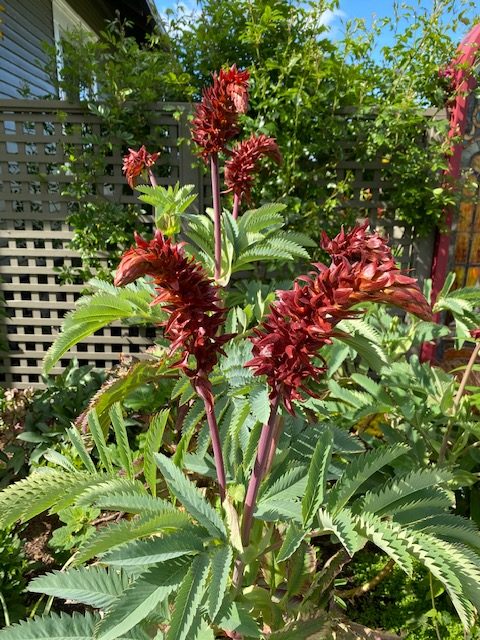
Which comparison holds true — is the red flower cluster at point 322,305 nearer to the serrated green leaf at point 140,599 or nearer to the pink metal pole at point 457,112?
the serrated green leaf at point 140,599

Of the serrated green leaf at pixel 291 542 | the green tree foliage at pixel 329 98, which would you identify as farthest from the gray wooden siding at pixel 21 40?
the serrated green leaf at pixel 291 542

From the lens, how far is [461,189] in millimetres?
3301

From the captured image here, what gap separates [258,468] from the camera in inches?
36.7

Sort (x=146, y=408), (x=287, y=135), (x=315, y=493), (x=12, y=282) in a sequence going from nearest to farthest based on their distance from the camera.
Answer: (x=315, y=493)
(x=146, y=408)
(x=287, y=135)
(x=12, y=282)

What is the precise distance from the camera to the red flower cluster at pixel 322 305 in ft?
2.16

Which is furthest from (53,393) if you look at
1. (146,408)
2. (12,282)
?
(12,282)

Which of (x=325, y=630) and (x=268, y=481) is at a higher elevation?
(x=268, y=481)

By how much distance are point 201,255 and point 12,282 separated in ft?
7.39

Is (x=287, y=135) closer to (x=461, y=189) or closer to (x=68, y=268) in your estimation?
(x=461, y=189)

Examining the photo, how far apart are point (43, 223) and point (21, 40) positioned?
10.8 ft

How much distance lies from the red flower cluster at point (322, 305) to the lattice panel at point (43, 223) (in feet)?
8.89

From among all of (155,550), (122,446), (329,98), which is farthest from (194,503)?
(329,98)

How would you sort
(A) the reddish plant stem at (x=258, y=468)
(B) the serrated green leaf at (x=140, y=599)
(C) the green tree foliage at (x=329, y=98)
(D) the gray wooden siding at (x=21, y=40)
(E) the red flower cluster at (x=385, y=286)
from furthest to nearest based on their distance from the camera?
(D) the gray wooden siding at (x=21, y=40) < (C) the green tree foliage at (x=329, y=98) < (A) the reddish plant stem at (x=258, y=468) < (B) the serrated green leaf at (x=140, y=599) < (E) the red flower cluster at (x=385, y=286)

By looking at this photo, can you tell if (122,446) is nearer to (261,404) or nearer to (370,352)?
(261,404)
